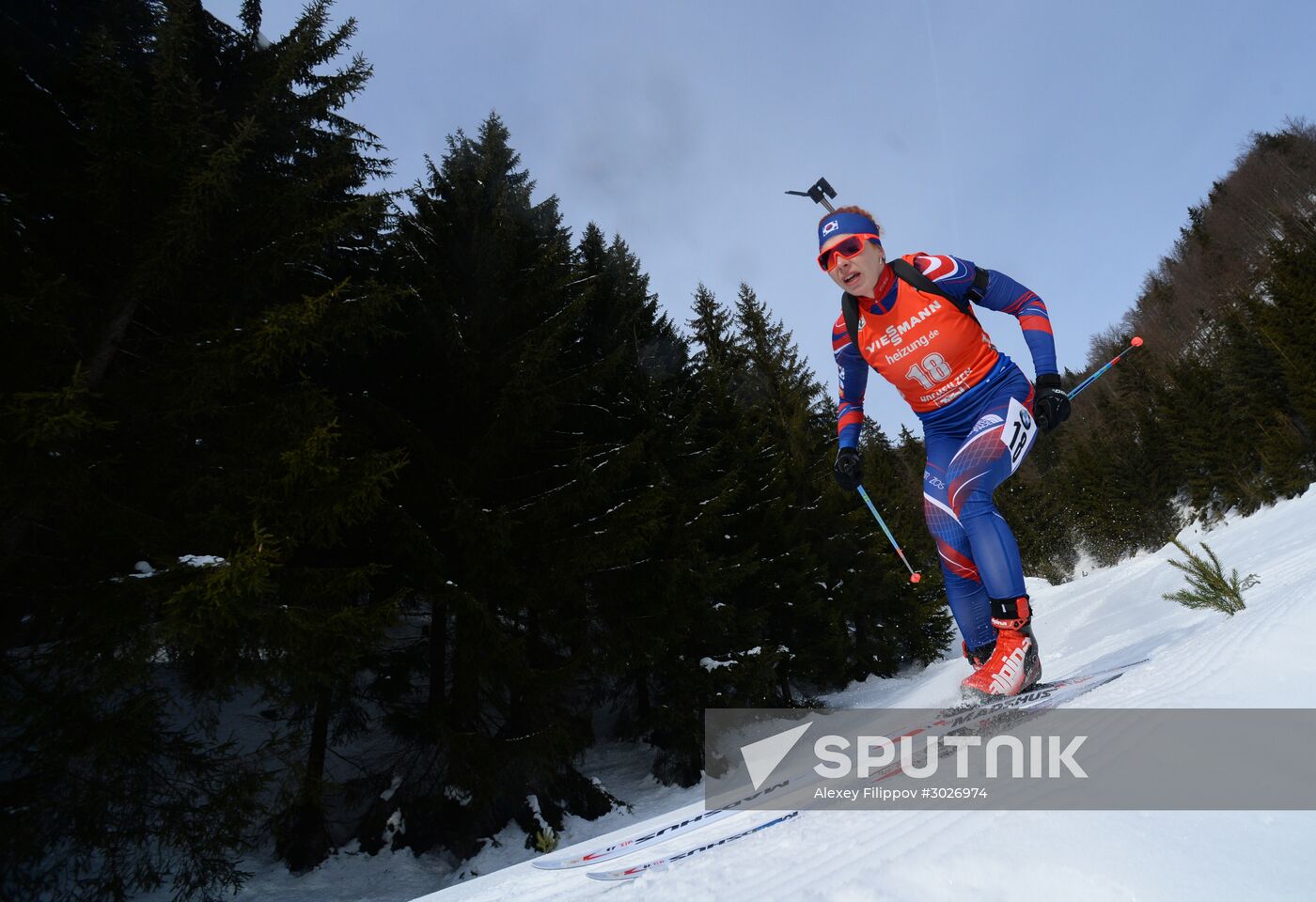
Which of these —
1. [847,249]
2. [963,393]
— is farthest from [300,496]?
[963,393]

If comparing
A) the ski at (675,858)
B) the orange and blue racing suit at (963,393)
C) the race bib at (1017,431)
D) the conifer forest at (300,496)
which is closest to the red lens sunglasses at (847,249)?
the orange and blue racing suit at (963,393)

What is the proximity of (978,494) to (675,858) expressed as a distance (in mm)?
2366

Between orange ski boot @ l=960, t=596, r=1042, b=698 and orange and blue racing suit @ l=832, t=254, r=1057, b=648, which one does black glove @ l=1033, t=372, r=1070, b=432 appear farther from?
Result: orange ski boot @ l=960, t=596, r=1042, b=698

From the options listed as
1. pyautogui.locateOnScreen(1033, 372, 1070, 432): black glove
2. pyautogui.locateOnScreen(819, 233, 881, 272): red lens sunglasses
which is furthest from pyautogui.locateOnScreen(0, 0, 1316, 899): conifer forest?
pyautogui.locateOnScreen(1033, 372, 1070, 432): black glove

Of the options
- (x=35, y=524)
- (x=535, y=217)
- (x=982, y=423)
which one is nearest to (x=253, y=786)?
(x=35, y=524)

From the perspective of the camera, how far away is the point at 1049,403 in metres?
3.20

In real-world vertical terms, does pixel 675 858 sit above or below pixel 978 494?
below

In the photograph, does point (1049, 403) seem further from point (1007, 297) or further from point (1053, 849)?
point (1053, 849)

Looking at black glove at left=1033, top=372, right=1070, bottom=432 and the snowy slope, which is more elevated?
black glove at left=1033, top=372, right=1070, bottom=432

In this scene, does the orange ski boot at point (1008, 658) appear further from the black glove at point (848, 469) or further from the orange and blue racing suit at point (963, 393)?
the black glove at point (848, 469)

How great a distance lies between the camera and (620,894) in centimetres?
154

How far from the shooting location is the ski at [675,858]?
172 centimetres

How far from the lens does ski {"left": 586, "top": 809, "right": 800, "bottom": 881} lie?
1.72 m

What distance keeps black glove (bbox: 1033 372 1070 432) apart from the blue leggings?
8 cm
